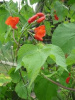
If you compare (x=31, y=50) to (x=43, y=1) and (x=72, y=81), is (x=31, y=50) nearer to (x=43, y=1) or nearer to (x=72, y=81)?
(x=72, y=81)

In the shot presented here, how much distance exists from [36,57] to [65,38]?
25cm

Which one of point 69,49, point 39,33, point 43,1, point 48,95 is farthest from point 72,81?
point 43,1

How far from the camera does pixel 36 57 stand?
1.86 ft

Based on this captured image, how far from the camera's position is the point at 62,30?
82 centimetres

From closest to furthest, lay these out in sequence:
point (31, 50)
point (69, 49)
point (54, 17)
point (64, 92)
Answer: point (31, 50) < point (69, 49) < point (64, 92) < point (54, 17)

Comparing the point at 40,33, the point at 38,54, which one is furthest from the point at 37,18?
the point at 38,54

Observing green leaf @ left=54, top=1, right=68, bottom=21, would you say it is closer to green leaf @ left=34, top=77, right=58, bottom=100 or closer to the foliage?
the foliage

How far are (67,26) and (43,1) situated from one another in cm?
82

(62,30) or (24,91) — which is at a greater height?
(62,30)

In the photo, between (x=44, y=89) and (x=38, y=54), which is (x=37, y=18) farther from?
(x=44, y=89)

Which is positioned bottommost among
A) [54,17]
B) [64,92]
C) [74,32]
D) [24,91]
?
[64,92]

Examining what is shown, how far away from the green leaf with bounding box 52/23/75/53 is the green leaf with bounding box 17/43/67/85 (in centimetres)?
15

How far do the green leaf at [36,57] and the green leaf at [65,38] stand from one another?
15cm

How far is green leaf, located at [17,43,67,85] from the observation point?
1.75 ft
